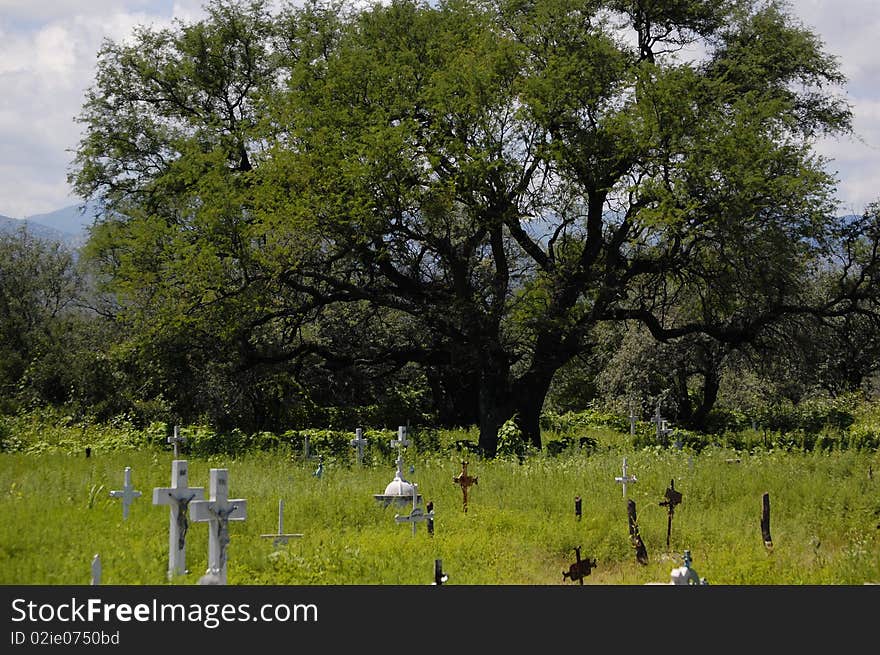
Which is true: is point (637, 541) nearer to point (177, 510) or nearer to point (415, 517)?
point (415, 517)

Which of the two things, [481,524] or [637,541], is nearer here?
[637,541]

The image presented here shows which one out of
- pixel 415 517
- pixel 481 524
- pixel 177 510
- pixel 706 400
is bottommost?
pixel 481 524

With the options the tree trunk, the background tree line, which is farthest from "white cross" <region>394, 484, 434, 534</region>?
the tree trunk

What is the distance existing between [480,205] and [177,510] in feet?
44.3

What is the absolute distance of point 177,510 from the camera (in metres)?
9.16

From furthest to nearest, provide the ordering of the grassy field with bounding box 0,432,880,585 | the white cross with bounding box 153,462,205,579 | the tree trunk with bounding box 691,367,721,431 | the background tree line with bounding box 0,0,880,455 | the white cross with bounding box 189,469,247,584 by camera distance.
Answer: the tree trunk with bounding box 691,367,721,431 < the background tree line with bounding box 0,0,880,455 < the grassy field with bounding box 0,432,880,585 < the white cross with bounding box 153,462,205,579 < the white cross with bounding box 189,469,247,584

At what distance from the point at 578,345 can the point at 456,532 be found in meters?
11.8

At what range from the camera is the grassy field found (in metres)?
9.86

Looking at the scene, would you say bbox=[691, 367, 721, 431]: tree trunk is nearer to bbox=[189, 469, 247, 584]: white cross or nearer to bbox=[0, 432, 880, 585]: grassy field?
bbox=[0, 432, 880, 585]: grassy field

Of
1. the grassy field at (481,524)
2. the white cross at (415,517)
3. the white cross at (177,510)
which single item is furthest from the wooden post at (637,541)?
the white cross at (177,510)

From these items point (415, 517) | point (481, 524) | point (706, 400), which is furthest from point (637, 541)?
point (706, 400)

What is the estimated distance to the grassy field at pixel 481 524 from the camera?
9.86 m

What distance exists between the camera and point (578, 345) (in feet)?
76.0

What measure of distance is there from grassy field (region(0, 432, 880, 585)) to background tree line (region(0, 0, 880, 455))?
5.36 meters
